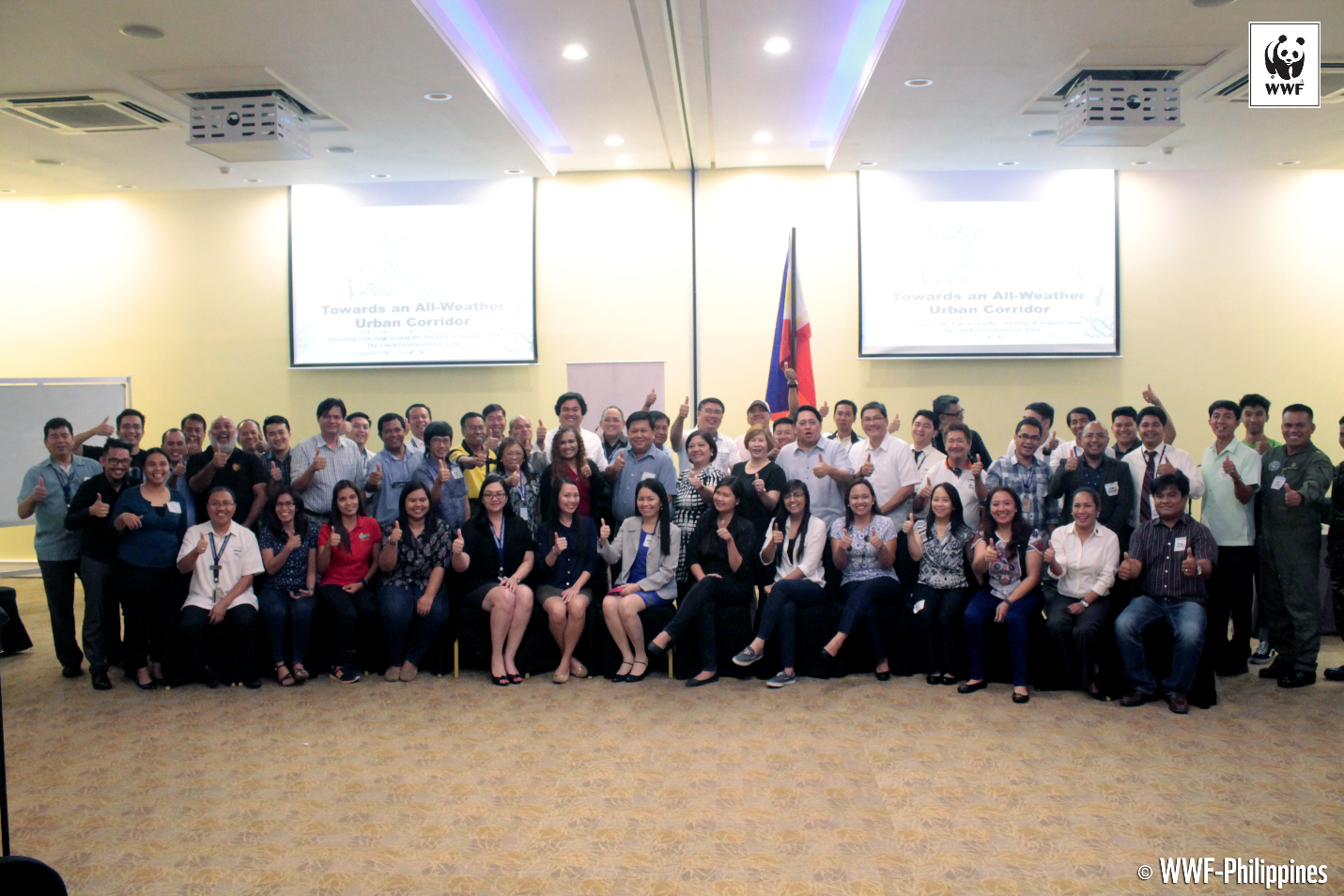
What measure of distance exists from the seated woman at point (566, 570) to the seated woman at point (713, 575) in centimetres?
43

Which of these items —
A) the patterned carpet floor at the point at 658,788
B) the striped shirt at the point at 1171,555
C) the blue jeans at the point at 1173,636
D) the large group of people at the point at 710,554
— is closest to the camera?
the patterned carpet floor at the point at 658,788

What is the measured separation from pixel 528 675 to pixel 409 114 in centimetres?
391

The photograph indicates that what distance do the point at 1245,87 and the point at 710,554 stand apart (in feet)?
15.0

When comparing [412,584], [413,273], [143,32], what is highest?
[143,32]

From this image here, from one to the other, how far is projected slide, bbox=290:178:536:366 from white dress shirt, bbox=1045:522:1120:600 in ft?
16.7

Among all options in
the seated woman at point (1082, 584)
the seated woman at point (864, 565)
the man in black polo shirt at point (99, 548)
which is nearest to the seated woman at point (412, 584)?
the man in black polo shirt at point (99, 548)

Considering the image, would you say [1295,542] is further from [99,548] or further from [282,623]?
[99,548]

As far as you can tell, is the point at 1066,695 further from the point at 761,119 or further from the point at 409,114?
the point at 409,114

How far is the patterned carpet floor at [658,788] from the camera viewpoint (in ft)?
9.35

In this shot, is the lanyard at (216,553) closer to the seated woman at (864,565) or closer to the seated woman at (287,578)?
the seated woman at (287,578)

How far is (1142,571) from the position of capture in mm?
4539

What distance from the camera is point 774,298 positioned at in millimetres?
8203

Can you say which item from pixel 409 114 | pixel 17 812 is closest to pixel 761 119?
pixel 409 114

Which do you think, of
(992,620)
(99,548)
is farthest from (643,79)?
(99,548)
